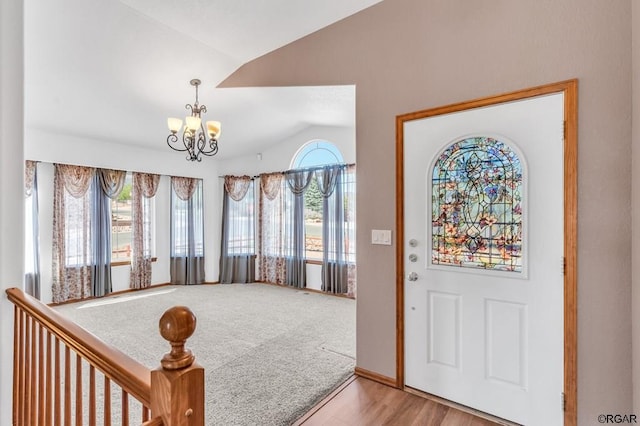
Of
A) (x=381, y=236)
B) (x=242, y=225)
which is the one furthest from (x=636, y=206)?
(x=242, y=225)

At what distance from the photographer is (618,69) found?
5.49ft

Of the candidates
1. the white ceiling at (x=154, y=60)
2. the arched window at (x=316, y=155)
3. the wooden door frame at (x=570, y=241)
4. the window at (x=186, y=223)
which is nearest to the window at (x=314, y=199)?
the arched window at (x=316, y=155)

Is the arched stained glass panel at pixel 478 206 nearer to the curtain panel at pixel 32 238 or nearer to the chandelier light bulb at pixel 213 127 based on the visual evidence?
the chandelier light bulb at pixel 213 127

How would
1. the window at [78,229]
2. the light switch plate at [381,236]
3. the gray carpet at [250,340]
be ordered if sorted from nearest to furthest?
the gray carpet at [250,340], the light switch plate at [381,236], the window at [78,229]

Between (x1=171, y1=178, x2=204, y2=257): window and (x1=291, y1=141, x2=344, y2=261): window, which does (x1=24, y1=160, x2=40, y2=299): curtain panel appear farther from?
(x1=291, y1=141, x2=344, y2=261): window

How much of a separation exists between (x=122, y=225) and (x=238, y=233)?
6.55ft

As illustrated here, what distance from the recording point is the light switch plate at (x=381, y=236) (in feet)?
8.07

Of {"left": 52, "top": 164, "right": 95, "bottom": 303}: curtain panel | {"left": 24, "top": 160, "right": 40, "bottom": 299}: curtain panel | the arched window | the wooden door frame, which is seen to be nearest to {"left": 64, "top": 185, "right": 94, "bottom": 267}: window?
{"left": 52, "top": 164, "right": 95, "bottom": 303}: curtain panel

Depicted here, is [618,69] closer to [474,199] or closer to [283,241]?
[474,199]

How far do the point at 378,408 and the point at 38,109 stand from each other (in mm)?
5001

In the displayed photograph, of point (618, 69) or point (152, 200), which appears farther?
point (152, 200)

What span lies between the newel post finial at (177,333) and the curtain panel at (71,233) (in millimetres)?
5217

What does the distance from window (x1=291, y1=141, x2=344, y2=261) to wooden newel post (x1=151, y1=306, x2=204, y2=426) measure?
4.66m

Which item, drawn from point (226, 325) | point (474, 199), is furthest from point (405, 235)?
point (226, 325)
